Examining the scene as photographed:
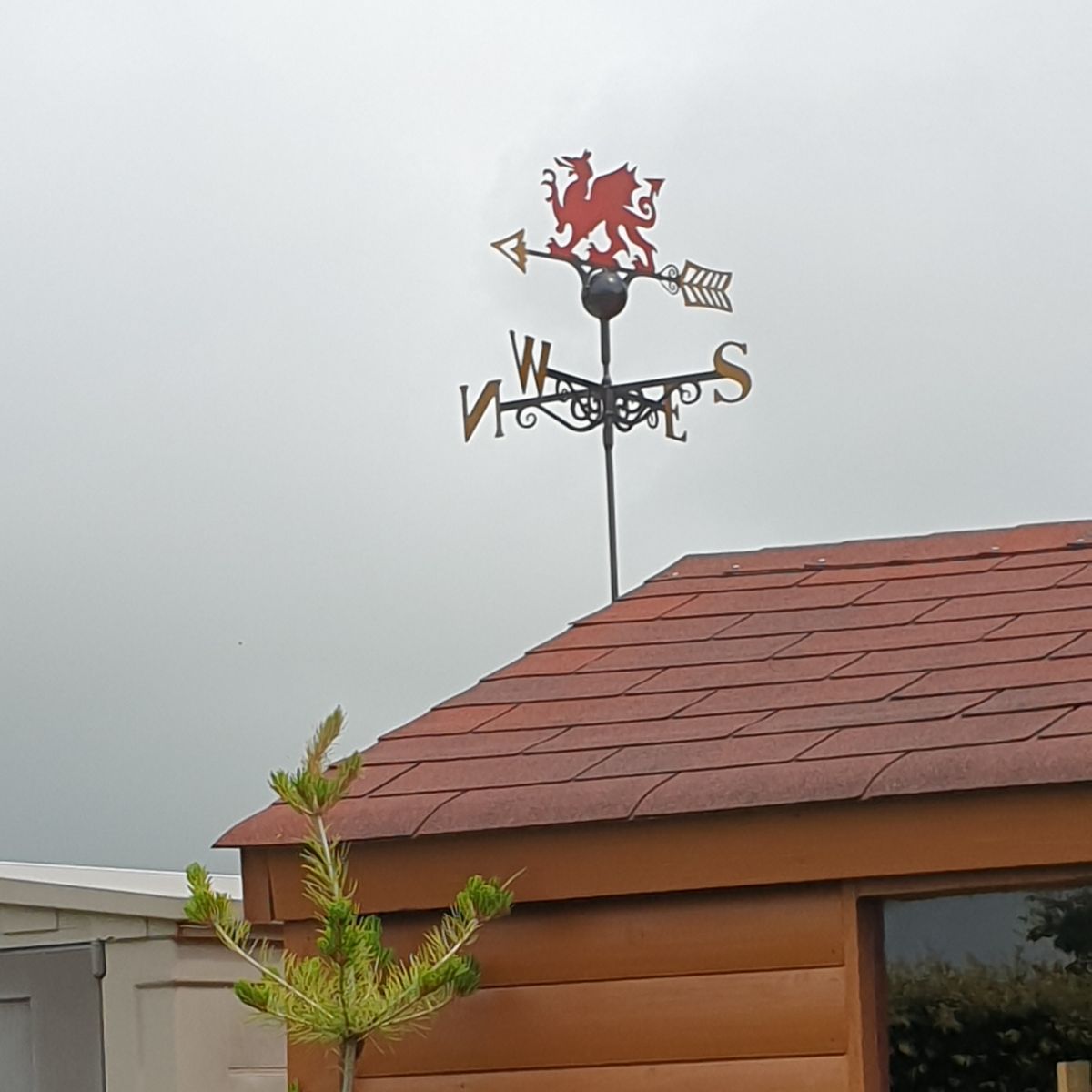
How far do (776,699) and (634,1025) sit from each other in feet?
2.87

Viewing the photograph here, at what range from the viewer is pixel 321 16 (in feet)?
41.4

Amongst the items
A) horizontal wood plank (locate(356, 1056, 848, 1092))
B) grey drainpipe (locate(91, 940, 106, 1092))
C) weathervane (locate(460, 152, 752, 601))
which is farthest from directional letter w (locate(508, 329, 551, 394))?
horizontal wood plank (locate(356, 1056, 848, 1092))

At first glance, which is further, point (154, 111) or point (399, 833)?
point (154, 111)

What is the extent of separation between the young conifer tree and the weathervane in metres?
2.57

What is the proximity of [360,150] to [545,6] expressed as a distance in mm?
1393

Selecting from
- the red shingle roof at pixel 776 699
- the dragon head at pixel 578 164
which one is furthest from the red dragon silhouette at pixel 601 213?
the red shingle roof at pixel 776 699

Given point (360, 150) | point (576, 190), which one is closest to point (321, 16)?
point (360, 150)

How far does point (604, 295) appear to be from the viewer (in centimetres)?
802

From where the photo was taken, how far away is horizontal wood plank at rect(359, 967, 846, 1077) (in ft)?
17.2

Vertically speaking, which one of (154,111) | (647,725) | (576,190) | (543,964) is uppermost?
(154,111)

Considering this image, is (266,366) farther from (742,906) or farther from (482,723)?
(742,906)

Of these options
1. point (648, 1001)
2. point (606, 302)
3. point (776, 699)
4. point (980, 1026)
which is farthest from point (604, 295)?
point (980, 1026)

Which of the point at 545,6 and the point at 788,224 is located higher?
the point at 545,6

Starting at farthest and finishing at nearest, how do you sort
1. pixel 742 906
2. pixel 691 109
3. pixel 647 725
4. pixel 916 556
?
pixel 691 109, pixel 916 556, pixel 647 725, pixel 742 906
